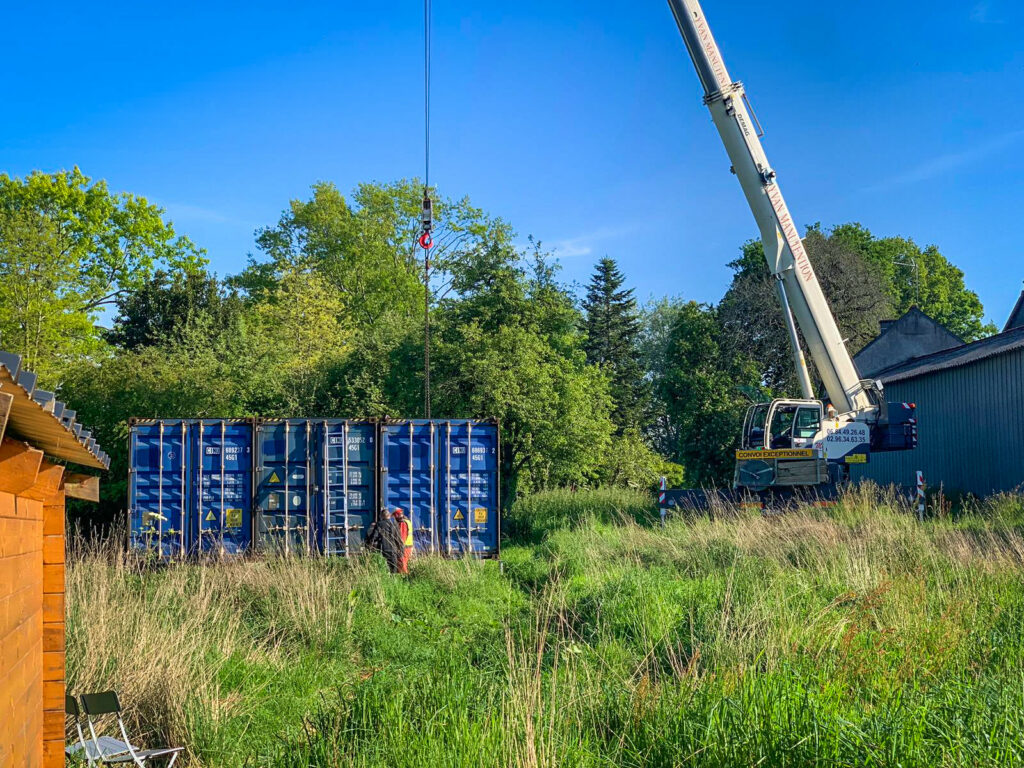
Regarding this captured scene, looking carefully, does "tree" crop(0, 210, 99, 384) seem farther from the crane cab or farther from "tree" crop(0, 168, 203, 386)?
the crane cab

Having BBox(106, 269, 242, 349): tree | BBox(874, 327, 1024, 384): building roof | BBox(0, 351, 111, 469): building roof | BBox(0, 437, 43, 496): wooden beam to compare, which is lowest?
BBox(0, 437, 43, 496): wooden beam

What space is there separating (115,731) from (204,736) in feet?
2.80

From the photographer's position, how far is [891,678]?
6.19 meters

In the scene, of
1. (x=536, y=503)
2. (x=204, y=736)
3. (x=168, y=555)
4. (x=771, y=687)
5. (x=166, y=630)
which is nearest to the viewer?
(x=771, y=687)

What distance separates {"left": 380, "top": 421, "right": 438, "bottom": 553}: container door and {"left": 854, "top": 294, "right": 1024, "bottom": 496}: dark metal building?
11.6 meters

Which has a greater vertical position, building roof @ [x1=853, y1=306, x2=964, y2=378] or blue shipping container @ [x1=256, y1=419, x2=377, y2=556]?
building roof @ [x1=853, y1=306, x2=964, y2=378]

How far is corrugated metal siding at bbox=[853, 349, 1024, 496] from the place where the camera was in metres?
22.6

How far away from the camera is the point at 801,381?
2072 cm

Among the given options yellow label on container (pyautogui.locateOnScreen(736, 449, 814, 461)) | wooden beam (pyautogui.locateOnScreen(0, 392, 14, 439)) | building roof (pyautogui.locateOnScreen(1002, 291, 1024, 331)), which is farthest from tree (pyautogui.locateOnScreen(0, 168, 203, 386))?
building roof (pyautogui.locateOnScreen(1002, 291, 1024, 331))

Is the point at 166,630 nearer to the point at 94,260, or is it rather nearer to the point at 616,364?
the point at 94,260

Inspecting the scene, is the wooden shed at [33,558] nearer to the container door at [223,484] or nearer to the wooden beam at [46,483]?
the wooden beam at [46,483]

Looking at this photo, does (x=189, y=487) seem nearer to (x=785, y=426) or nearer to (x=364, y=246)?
(x=785, y=426)

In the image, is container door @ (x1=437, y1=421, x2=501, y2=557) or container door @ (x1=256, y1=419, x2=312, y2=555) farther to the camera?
container door @ (x1=437, y1=421, x2=501, y2=557)

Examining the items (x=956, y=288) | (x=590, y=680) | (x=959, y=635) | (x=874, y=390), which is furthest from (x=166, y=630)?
(x=956, y=288)
